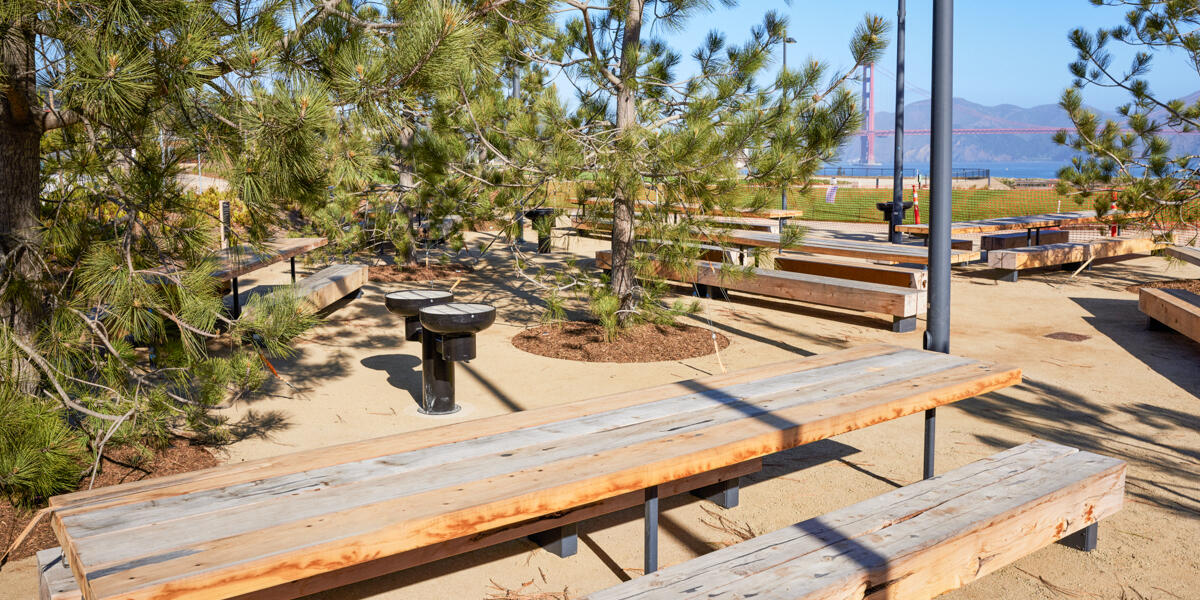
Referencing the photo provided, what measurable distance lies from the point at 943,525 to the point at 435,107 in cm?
492

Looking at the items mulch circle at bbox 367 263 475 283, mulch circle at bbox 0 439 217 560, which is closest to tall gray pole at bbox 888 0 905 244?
mulch circle at bbox 367 263 475 283

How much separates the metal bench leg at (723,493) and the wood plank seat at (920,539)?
1.00 metres

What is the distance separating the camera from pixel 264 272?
37.8 feet

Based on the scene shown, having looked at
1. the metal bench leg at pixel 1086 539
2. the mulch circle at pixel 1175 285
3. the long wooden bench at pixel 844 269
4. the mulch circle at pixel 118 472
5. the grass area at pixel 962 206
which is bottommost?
the metal bench leg at pixel 1086 539

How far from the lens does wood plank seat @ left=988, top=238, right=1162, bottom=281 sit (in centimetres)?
1097

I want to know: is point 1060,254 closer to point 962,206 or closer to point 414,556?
point 414,556

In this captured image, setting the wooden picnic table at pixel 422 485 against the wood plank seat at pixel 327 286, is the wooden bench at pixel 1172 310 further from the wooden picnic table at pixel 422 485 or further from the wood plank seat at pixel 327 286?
the wood plank seat at pixel 327 286

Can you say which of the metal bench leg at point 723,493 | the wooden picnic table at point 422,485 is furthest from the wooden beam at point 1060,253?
the metal bench leg at point 723,493

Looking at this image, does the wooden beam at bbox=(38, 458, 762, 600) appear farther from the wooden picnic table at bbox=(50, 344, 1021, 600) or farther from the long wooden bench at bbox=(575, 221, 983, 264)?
the long wooden bench at bbox=(575, 221, 983, 264)

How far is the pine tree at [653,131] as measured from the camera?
6.08 metres

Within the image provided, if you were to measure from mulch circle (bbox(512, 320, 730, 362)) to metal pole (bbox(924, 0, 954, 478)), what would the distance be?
2.33 meters

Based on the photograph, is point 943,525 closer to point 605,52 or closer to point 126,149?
point 126,149

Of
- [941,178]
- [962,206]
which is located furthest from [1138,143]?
[962,206]

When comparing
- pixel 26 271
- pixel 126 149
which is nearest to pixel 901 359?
pixel 126 149
